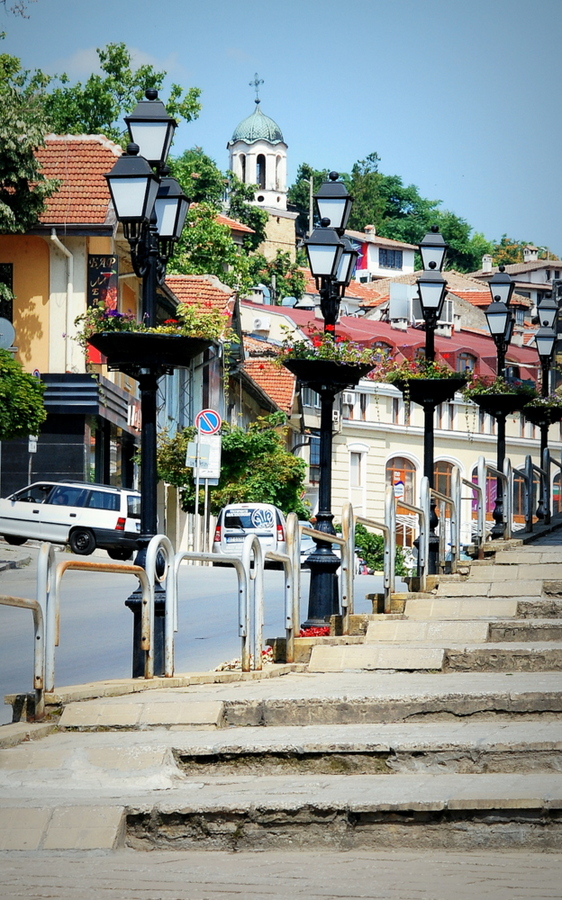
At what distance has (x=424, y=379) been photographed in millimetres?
18297

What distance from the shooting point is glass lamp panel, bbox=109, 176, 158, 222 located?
11148 millimetres

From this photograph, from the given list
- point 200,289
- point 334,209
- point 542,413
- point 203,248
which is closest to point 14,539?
point 542,413

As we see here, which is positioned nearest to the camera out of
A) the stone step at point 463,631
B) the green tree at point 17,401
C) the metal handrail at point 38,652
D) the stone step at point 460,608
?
the metal handrail at point 38,652

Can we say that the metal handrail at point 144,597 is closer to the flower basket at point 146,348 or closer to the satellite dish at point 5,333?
the flower basket at point 146,348

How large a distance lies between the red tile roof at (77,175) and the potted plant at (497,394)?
15.4m

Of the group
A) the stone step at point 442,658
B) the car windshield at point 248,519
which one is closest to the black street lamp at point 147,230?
the stone step at point 442,658

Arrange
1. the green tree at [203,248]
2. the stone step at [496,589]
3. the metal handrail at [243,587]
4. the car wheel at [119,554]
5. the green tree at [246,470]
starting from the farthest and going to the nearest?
the green tree at [203,248]
the green tree at [246,470]
the car wheel at [119,554]
the stone step at [496,589]
the metal handrail at [243,587]

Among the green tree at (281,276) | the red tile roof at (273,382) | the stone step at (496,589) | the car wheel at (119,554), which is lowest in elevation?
the car wheel at (119,554)

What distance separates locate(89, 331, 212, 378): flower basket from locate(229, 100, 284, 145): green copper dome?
373 feet

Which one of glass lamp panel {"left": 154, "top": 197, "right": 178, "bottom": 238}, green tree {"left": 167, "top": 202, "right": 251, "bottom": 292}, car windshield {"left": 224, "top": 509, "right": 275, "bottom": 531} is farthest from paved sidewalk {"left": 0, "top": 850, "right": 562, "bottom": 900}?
green tree {"left": 167, "top": 202, "right": 251, "bottom": 292}

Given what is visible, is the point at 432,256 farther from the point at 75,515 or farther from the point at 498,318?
the point at 75,515

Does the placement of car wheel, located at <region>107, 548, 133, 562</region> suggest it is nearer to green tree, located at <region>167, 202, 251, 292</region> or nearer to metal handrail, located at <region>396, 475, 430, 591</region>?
metal handrail, located at <region>396, 475, 430, 591</region>

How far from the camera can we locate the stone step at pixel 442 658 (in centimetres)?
1009

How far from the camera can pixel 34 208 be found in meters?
34.0
